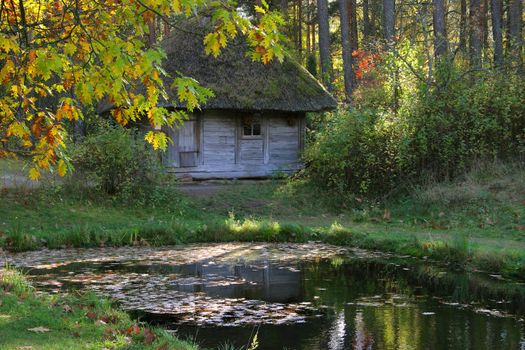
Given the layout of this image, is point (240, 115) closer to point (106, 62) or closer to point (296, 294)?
point (296, 294)

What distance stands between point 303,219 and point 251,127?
7.12 m

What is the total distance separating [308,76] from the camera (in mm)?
24734

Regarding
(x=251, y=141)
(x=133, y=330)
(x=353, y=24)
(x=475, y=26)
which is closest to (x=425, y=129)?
(x=251, y=141)

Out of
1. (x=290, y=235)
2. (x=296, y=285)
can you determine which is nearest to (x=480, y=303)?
(x=296, y=285)

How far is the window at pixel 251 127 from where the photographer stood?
23.6 m

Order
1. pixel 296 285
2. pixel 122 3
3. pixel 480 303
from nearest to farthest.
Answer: pixel 122 3
pixel 480 303
pixel 296 285

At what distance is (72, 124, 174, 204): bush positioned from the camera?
17734 millimetres

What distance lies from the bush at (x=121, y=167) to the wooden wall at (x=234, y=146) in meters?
3.67

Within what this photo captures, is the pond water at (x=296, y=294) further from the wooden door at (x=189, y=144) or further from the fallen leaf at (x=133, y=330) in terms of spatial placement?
the wooden door at (x=189, y=144)

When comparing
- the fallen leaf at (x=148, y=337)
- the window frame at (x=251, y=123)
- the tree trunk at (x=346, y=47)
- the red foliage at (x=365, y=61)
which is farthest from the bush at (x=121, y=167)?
the tree trunk at (x=346, y=47)

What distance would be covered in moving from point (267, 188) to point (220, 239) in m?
6.32

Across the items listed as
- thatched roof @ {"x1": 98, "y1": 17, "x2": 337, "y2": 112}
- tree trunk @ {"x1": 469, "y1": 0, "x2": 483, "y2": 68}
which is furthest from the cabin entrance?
tree trunk @ {"x1": 469, "y1": 0, "x2": 483, "y2": 68}

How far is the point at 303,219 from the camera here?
1758 centimetres

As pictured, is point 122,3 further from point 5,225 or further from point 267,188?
point 267,188
